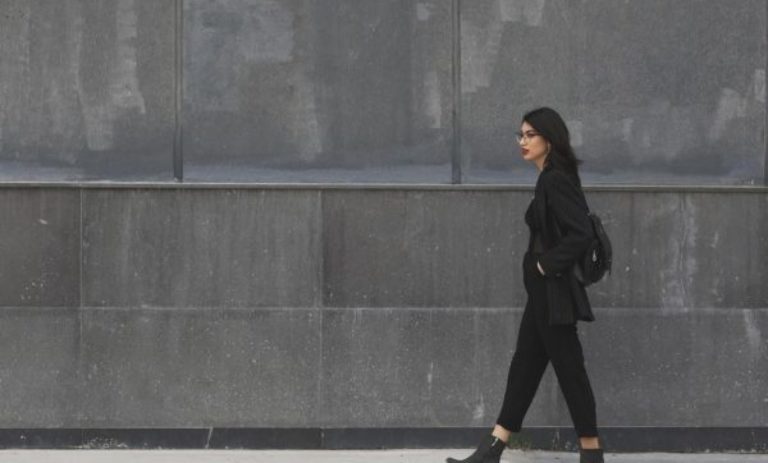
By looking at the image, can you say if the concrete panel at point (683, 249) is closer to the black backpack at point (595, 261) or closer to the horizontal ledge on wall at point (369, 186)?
the horizontal ledge on wall at point (369, 186)

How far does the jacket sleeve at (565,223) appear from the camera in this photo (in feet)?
23.8

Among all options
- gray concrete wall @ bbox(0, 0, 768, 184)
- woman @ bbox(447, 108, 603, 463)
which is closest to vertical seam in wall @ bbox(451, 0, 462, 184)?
gray concrete wall @ bbox(0, 0, 768, 184)

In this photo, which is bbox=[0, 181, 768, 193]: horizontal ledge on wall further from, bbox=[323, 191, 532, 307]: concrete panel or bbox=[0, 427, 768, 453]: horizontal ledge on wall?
bbox=[0, 427, 768, 453]: horizontal ledge on wall

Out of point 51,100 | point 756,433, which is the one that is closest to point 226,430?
point 51,100

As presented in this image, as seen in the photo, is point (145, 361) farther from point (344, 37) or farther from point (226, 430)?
point (344, 37)

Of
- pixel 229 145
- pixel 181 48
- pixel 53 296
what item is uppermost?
pixel 181 48

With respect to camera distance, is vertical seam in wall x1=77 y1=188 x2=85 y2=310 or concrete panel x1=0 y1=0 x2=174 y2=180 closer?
vertical seam in wall x1=77 y1=188 x2=85 y2=310

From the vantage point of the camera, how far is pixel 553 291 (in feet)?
24.1

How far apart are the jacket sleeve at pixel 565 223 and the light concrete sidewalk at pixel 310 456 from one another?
1.53 meters

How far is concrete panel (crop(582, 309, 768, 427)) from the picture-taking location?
873cm

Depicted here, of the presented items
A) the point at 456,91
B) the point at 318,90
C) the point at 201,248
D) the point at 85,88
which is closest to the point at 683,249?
the point at 456,91

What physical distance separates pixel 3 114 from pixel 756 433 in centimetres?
462

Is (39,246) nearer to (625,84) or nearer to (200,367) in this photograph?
(200,367)

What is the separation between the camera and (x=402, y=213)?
28.6 ft
